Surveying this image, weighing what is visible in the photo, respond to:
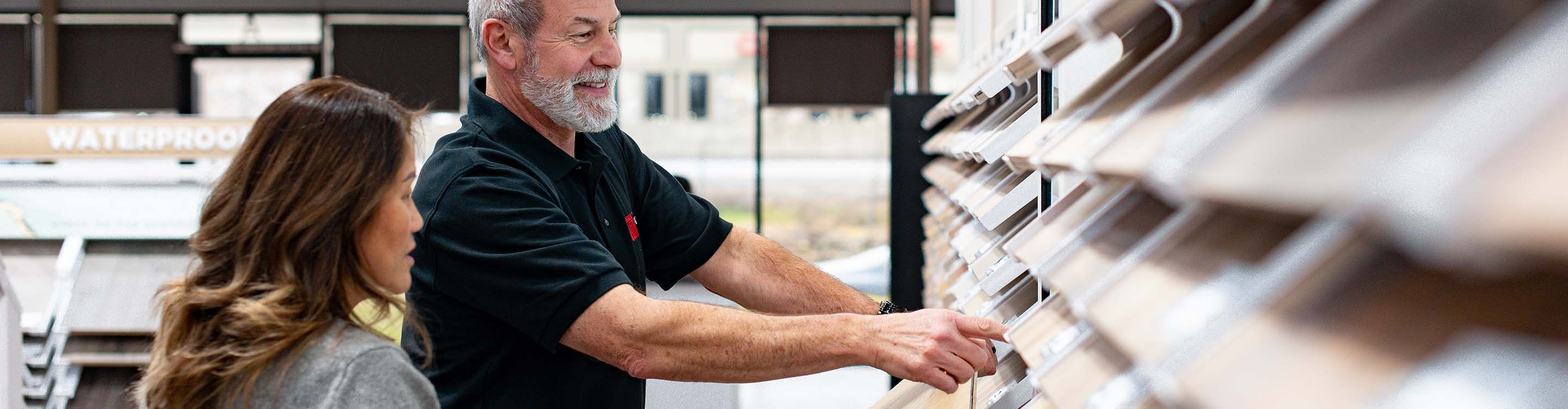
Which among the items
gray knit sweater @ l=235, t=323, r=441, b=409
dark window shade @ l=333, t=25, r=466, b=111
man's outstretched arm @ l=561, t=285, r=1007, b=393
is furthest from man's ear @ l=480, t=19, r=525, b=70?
dark window shade @ l=333, t=25, r=466, b=111

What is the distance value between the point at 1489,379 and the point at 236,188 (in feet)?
3.92

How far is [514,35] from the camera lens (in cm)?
197

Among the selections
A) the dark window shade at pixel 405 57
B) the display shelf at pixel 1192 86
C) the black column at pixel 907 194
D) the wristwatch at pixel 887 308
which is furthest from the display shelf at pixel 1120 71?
the dark window shade at pixel 405 57

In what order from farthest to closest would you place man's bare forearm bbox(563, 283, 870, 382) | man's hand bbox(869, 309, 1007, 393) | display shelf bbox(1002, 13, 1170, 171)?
man's bare forearm bbox(563, 283, 870, 382), man's hand bbox(869, 309, 1007, 393), display shelf bbox(1002, 13, 1170, 171)

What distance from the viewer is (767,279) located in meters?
2.23

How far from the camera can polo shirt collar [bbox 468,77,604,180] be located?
74.9 inches

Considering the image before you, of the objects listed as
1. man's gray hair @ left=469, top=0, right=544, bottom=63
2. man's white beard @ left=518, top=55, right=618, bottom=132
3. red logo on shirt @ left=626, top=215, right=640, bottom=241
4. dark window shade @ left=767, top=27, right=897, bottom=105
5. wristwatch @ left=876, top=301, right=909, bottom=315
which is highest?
dark window shade @ left=767, top=27, right=897, bottom=105

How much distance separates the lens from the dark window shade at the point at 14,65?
24.7 ft

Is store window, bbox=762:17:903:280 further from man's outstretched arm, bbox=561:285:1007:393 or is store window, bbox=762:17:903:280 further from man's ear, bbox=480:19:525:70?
man's outstretched arm, bbox=561:285:1007:393

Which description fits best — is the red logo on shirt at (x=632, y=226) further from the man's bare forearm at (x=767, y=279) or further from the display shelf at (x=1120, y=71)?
the display shelf at (x=1120, y=71)

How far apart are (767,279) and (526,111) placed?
55cm

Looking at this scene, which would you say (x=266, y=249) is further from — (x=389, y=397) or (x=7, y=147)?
(x=7, y=147)

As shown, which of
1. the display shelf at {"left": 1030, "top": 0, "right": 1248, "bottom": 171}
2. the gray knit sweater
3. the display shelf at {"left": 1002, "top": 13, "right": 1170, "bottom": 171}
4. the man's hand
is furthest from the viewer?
the man's hand

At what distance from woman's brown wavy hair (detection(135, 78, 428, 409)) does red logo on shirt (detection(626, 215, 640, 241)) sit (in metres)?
0.78
